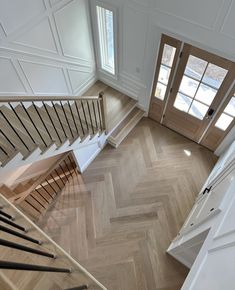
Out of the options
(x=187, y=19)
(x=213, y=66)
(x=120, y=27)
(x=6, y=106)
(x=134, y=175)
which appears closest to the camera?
(x=187, y=19)

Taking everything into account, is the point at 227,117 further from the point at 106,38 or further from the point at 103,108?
the point at 106,38

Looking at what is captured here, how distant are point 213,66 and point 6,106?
10.6 feet

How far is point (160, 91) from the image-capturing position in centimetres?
448

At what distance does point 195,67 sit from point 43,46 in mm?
2425

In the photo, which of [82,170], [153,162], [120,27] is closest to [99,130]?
[82,170]

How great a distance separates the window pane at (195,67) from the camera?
356 centimetres

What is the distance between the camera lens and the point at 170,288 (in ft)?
11.0

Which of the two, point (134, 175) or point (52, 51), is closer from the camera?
point (52, 51)

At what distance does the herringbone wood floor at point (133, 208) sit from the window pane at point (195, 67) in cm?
144

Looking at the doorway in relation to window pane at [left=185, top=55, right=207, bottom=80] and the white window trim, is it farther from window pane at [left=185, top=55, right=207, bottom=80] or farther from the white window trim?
the white window trim

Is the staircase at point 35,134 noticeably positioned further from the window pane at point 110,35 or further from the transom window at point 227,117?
the transom window at point 227,117

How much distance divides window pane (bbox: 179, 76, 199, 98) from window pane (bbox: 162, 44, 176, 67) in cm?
36

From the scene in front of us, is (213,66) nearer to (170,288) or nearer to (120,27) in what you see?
(120,27)

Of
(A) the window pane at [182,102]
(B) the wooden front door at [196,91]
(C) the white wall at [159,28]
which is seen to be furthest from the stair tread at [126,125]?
(A) the window pane at [182,102]
